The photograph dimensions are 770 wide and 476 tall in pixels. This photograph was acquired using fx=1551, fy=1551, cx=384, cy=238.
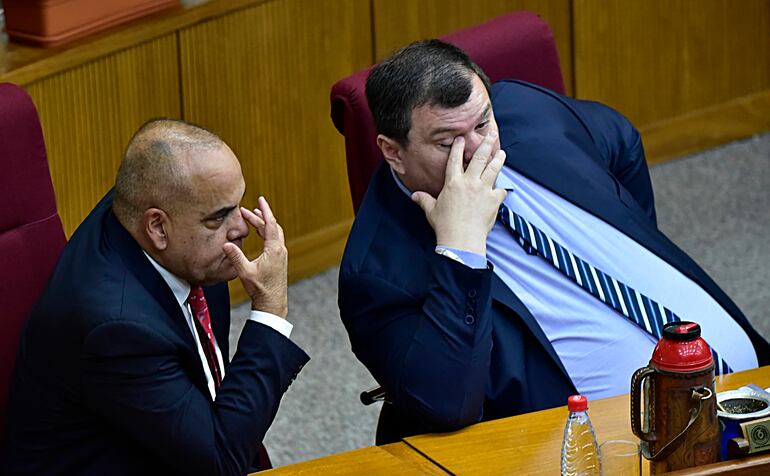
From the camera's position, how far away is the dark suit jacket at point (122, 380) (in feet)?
7.72

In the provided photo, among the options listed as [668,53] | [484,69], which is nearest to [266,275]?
[484,69]

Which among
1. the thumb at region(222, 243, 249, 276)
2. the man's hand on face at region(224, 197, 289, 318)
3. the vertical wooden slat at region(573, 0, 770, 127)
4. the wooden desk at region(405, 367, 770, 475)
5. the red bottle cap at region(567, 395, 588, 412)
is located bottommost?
the vertical wooden slat at region(573, 0, 770, 127)

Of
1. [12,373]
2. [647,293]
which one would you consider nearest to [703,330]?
[647,293]

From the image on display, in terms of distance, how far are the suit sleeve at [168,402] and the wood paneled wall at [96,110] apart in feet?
5.17

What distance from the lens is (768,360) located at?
9.82 ft

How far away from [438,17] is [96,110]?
1.21 meters

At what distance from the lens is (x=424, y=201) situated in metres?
2.76

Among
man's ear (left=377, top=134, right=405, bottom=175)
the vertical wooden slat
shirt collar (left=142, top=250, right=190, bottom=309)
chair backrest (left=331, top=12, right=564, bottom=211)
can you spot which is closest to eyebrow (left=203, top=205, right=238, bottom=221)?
shirt collar (left=142, top=250, right=190, bottom=309)

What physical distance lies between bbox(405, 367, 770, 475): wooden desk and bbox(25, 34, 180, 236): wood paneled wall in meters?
1.71

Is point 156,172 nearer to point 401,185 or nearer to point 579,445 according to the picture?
point 401,185

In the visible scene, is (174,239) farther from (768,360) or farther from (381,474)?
(768,360)

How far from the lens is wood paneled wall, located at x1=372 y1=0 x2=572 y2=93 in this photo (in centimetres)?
457

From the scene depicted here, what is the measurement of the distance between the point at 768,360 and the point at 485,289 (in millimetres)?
699

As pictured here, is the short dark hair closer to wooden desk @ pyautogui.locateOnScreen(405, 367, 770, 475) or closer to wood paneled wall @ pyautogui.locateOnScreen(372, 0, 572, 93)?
wooden desk @ pyautogui.locateOnScreen(405, 367, 770, 475)
